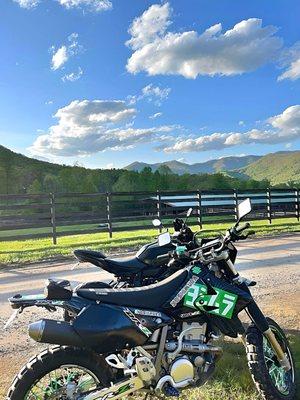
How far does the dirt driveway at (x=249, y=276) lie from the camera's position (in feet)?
16.3

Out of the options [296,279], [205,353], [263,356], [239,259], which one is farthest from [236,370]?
[239,259]

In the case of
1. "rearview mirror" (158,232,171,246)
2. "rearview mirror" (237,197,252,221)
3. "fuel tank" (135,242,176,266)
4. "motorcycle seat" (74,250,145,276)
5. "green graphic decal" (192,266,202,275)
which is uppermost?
"rearview mirror" (237,197,252,221)

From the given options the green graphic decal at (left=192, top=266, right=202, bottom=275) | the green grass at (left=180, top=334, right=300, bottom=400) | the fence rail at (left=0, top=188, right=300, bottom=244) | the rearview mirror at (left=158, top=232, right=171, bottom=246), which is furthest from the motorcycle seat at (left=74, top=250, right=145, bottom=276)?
the fence rail at (left=0, top=188, right=300, bottom=244)

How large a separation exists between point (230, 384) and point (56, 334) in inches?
69.7

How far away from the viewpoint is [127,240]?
14484 millimetres

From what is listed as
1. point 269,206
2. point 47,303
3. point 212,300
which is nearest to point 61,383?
point 47,303

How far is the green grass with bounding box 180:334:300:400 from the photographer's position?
364 cm

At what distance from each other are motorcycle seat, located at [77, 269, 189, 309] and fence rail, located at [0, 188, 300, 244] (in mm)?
11121

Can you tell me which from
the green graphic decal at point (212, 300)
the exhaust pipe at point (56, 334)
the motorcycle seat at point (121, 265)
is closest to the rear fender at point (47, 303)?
the exhaust pipe at point (56, 334)

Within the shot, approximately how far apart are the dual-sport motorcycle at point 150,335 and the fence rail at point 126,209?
10864 millimetres

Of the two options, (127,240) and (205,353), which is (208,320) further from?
(127,240)

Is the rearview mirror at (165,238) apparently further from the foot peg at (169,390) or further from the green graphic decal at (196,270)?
the foot peg at (169,390)

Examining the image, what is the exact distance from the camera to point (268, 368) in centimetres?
350

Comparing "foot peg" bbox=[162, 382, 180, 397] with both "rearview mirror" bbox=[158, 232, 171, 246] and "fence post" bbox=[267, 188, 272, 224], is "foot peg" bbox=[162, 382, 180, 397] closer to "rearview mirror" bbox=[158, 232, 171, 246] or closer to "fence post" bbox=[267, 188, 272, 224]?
"rearview mirror" bbox=[158, 232, 171, 246]
